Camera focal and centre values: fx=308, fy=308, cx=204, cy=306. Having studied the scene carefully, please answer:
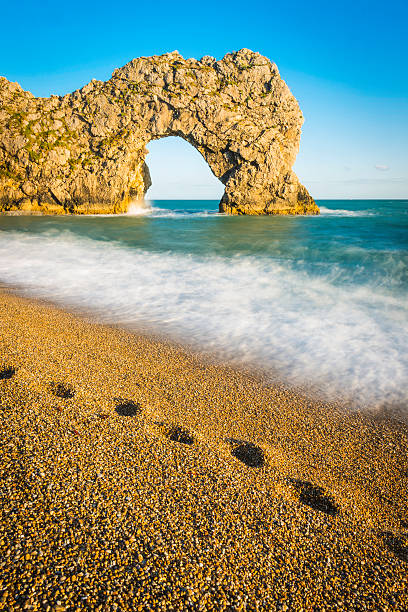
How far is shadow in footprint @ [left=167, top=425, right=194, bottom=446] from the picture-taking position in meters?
3.16

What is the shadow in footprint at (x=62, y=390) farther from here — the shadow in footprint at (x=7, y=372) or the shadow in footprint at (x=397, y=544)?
the shadow in footprint at (x=397, y=544)

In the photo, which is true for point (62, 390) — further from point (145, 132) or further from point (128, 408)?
point (145, 132)

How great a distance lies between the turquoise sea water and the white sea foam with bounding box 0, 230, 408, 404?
0.03 metres

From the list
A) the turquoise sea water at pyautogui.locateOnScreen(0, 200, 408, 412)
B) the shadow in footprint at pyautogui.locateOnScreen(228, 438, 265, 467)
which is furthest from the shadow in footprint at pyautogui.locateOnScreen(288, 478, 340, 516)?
the turquoise sea water at pyautogui.locateOnScreen(0, 200, 408, 412)

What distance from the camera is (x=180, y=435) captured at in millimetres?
3242

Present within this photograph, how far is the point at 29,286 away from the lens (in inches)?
376

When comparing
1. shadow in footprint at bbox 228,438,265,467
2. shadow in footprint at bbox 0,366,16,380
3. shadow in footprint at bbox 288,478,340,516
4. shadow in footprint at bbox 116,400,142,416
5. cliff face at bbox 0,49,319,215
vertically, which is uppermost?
cliff face at bbox 0,49,319,215

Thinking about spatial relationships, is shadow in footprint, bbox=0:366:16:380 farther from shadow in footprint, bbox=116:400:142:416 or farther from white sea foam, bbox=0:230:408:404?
white sea foam, bbox=0:230:408:404

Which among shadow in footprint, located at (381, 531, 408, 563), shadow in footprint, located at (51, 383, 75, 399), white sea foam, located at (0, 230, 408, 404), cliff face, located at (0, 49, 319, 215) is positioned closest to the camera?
shadow in footprint, located at (381, 531, 408, 563)

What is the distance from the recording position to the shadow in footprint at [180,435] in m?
3.16

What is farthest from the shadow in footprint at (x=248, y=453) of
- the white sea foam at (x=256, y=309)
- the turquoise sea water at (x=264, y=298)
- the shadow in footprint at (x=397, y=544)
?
the white sea foam at (x=256, y=309)

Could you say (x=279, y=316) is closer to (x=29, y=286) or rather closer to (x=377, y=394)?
(x=377, y=394)

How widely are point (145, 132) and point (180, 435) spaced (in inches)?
2167

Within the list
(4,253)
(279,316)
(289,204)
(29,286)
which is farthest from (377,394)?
(289,204)
